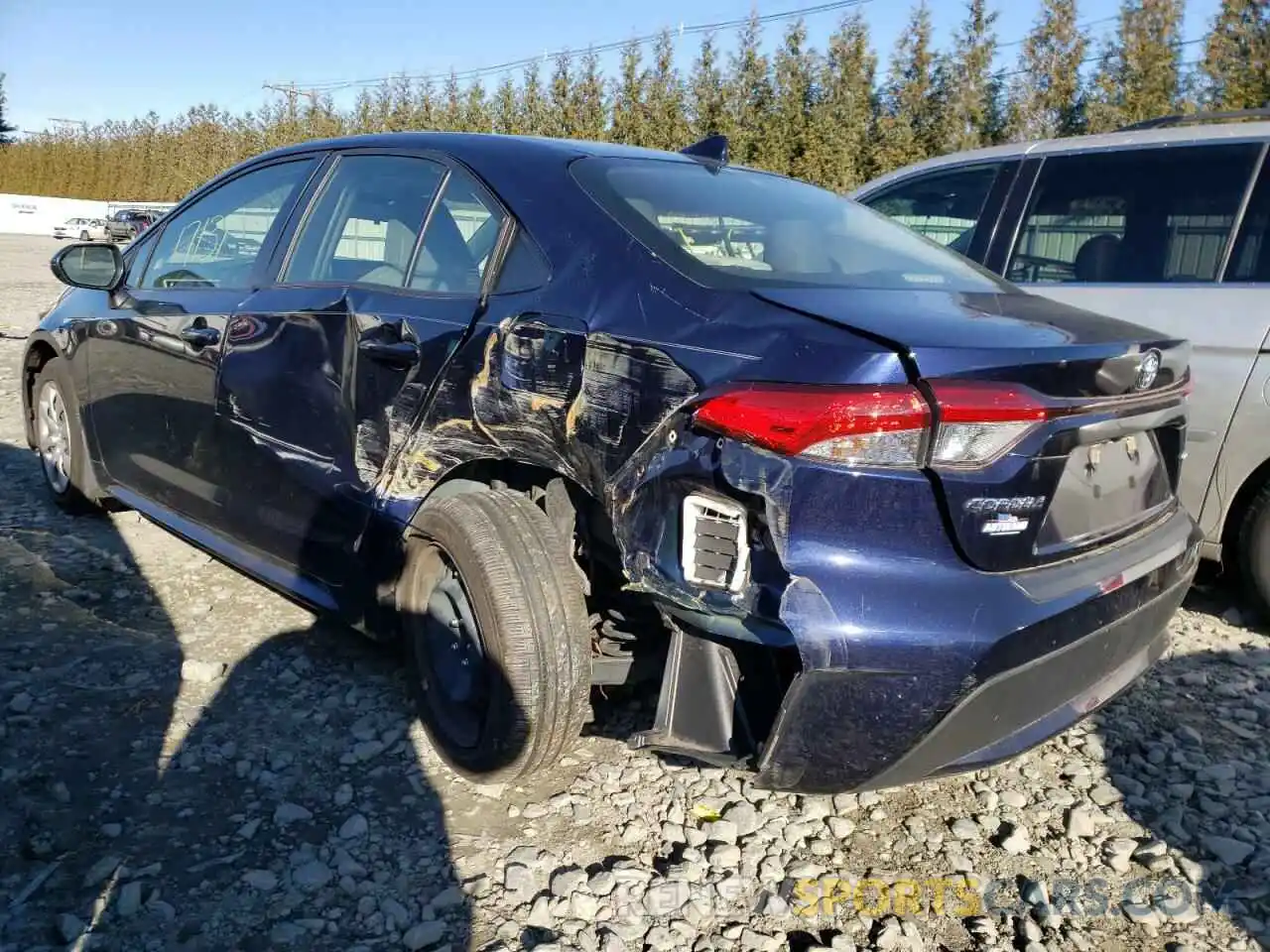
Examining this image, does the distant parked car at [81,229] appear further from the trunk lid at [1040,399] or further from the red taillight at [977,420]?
the red taillight at [977,420]

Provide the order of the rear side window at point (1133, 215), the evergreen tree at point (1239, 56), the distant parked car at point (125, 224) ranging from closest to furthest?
the rear side window at point (1133, 215) < the evergreen tree at point (1239, 56) < the distant parked car at point (125, 224)

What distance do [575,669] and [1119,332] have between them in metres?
1.44

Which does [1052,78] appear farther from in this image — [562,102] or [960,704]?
[960,704]

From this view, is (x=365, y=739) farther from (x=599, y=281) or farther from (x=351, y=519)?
(x=599, y=281)

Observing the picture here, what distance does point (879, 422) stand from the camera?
6.08 feet

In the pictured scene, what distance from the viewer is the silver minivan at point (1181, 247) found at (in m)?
3.72

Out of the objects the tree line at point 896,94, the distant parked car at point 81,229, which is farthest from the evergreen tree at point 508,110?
the distant parked car at point 81,229

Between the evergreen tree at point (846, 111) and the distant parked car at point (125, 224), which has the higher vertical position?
the evergreen tree at point (846, 111)

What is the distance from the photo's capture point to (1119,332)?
7.51ft

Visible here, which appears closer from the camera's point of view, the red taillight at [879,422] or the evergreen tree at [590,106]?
the red taillight at [879,422]

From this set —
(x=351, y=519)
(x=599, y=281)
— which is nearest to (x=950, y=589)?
(x=599, y=281)

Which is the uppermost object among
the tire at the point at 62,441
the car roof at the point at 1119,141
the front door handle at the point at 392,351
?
the car roof at the point at 1119,141

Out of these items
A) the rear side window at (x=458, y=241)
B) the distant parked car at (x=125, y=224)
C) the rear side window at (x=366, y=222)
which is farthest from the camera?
the distant parked car at (x=125, y=224)

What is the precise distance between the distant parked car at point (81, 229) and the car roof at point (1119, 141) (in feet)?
133
